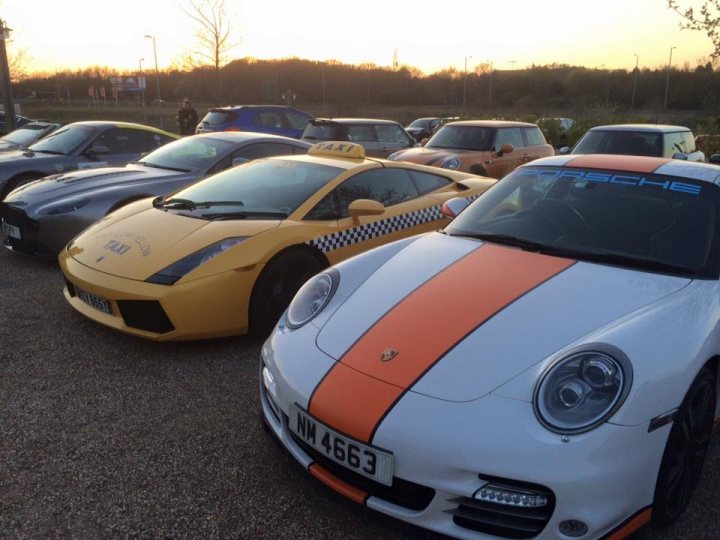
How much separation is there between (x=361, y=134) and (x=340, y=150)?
21.2 feet

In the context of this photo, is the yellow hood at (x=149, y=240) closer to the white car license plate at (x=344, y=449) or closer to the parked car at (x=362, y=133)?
the white car license plate at (x=344, y=449)

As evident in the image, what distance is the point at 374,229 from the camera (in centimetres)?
457

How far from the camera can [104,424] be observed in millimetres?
2947

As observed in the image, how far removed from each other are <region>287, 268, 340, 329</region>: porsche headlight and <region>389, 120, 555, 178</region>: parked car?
6271 millimetres

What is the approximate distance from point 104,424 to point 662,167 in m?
3.11

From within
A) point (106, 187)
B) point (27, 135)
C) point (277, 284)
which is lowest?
point (277, 284)

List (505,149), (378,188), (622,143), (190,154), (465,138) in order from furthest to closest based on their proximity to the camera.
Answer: (465,138) < (505,149) < (622,143) < (190,154) < (378,188)

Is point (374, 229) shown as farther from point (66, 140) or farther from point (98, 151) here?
point (66, 140)

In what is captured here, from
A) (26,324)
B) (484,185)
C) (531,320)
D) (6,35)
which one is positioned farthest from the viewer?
(6,35)

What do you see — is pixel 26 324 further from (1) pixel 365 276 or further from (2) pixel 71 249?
(1) pixel 365 276

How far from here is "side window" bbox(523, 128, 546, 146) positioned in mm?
10531

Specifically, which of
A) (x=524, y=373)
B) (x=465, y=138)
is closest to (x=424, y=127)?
(x=465, y=138)

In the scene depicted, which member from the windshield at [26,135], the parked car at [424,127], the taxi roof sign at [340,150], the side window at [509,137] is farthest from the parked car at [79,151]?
the parked car at [424,127]

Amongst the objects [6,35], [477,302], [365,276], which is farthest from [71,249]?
[6,35]
